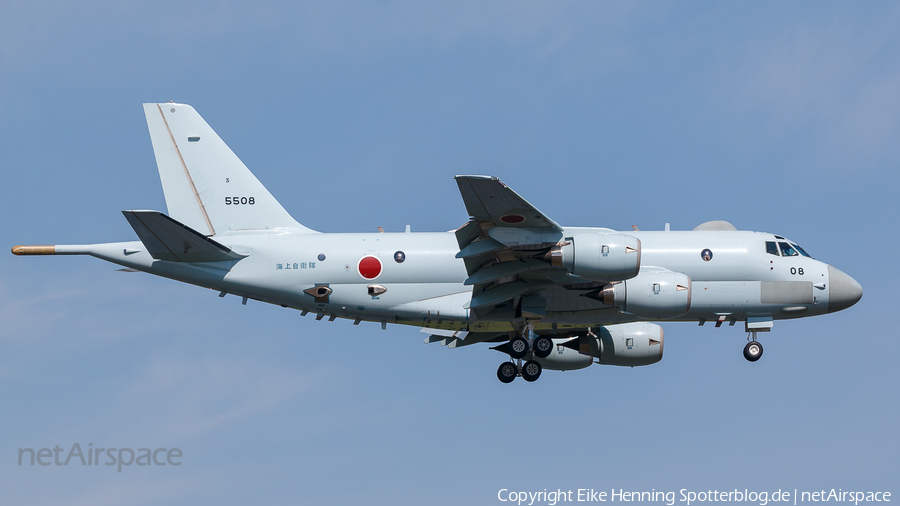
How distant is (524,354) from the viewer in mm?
35656

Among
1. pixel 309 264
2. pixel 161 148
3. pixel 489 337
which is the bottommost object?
pixel 489 337

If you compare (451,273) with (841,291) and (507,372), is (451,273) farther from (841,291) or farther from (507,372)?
(841,291)

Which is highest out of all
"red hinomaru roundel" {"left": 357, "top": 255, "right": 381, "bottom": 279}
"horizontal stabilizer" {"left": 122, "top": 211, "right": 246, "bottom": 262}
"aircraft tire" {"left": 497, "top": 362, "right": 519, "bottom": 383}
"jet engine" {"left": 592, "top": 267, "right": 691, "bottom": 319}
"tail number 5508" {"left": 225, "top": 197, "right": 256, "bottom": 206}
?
"tail number 5508" {"left": 225, "top": 197, "right": 256, "bottom": 206}

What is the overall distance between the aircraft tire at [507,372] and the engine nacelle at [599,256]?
7.44 meters

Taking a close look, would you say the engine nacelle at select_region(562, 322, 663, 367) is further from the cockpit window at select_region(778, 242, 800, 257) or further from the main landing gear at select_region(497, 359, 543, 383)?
the cockpit window at select_region(778, 242, 800, 257)

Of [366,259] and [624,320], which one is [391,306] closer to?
[366,259]

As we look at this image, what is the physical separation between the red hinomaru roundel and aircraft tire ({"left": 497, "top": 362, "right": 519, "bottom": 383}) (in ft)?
20.9

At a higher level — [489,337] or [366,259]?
[366,259]

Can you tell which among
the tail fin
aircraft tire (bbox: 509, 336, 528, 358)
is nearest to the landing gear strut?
aircraft tire (bbox: 509, 336, 528, 358)

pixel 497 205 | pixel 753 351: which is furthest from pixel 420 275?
pixel 753 351

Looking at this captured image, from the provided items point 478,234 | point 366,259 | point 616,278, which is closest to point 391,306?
point 366,259

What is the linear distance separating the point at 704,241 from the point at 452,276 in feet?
30.6

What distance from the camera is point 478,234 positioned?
1216 inches

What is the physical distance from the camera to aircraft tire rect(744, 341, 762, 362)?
35.9 meters
